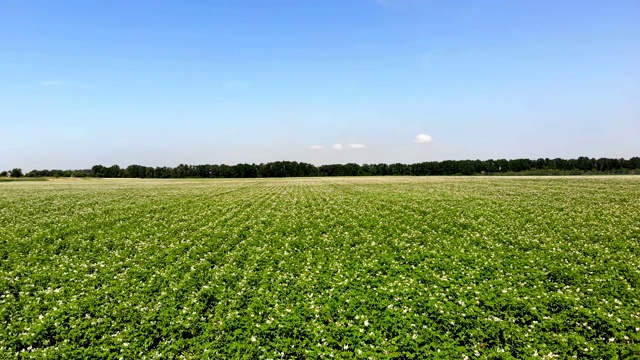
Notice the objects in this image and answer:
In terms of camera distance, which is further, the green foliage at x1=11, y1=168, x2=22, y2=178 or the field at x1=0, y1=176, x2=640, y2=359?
the green foliage at x1=11, y1=168, x2=22, y2=178

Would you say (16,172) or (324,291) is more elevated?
(16,172)

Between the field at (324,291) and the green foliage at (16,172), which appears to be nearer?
the field at (324,291)

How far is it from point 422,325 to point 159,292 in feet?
29.8

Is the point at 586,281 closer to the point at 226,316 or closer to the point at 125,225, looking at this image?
the point at 226,316

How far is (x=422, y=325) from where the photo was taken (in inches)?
383

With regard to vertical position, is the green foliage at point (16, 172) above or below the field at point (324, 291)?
above

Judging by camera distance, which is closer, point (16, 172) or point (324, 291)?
point (324, 291)

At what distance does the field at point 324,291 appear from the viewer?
29.2 ft

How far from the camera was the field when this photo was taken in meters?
8.91

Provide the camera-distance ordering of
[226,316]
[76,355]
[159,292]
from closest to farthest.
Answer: [76,355], [226,316], [159,292]

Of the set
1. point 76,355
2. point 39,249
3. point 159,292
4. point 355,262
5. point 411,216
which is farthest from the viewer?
point 411,216

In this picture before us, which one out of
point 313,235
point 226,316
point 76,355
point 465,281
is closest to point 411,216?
point 313,235

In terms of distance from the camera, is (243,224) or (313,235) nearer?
(313,235)

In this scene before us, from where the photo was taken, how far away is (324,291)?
40.0 ft
